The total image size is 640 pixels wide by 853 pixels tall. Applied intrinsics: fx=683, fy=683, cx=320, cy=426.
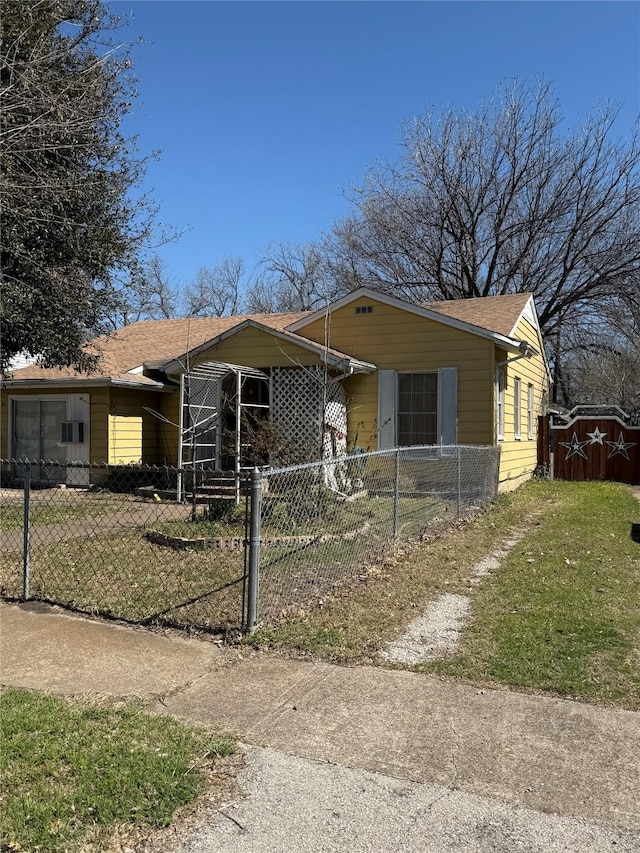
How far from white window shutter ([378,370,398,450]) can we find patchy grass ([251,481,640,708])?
4.38 metres

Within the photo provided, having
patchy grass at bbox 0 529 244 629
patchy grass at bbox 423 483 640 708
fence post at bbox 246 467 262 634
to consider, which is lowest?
patchy grass at bbox 423 483 640 708

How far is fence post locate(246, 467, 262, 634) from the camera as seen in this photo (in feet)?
15.6

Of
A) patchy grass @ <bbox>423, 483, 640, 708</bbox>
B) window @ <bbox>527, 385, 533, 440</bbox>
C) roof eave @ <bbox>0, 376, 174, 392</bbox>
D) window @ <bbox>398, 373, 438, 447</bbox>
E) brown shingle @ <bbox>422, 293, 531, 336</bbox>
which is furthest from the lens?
window @ <bbox>527, 385, 533, 440</bbox>

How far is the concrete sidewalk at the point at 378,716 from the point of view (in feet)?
10.0

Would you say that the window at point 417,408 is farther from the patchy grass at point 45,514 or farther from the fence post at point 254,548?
the fence post at point 254,548

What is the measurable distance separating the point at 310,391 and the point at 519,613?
8.09 m

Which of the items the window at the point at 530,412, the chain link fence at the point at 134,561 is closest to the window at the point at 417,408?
the chain link fence at the point at 134,561

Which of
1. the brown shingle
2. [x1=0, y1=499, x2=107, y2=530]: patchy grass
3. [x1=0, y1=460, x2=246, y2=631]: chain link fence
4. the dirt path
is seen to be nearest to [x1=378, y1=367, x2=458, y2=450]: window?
the brown shingle

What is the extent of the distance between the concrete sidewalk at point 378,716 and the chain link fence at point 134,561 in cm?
62

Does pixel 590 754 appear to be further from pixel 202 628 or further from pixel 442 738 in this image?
pixel 202 628

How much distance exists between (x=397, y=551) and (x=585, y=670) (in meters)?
3.65

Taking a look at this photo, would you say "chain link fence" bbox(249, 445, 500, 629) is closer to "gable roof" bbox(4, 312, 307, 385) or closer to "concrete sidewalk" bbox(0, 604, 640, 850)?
"concrete sidewalk" bbox(0, 604, 640, 850)

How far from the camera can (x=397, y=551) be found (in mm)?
7945

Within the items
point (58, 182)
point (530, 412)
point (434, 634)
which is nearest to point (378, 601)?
point (434, 634)
